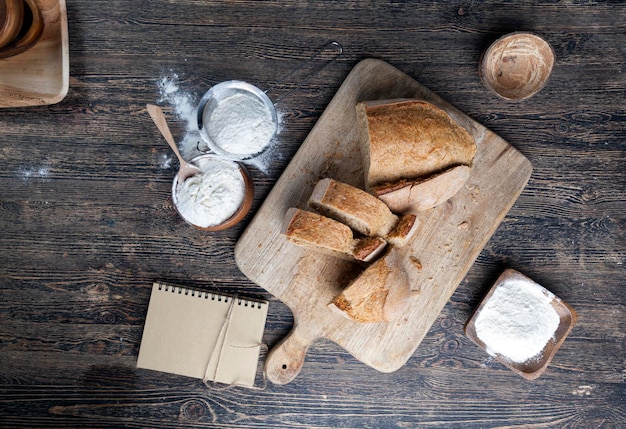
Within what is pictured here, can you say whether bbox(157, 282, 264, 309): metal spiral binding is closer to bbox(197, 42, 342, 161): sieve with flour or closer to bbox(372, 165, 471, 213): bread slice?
bbox(197, 42, 342, 161): sieve with flour

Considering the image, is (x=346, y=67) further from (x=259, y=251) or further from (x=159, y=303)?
(x=159, y=303)

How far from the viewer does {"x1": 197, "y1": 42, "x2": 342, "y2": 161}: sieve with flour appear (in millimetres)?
1951

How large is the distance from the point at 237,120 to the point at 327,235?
59 centimetres

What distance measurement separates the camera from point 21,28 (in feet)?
6.53

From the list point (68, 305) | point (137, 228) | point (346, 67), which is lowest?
point (68, 305)

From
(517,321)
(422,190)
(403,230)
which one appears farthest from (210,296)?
(517,321)

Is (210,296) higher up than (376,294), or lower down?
lower down

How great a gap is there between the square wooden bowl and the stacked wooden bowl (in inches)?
86.3

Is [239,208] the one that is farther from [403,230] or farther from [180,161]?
[403,230]

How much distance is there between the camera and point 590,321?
7.13ft

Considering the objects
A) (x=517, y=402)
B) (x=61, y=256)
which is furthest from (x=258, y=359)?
(x=517, y=402)

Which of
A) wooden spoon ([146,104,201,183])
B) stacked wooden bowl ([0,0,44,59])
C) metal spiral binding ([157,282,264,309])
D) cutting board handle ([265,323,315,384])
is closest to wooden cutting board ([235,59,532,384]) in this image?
cutting board handle ([265,323,315,384])

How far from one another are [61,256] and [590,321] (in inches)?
95.1

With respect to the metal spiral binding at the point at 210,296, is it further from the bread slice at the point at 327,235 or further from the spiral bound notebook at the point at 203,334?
the bread slice at the point at 327,235
